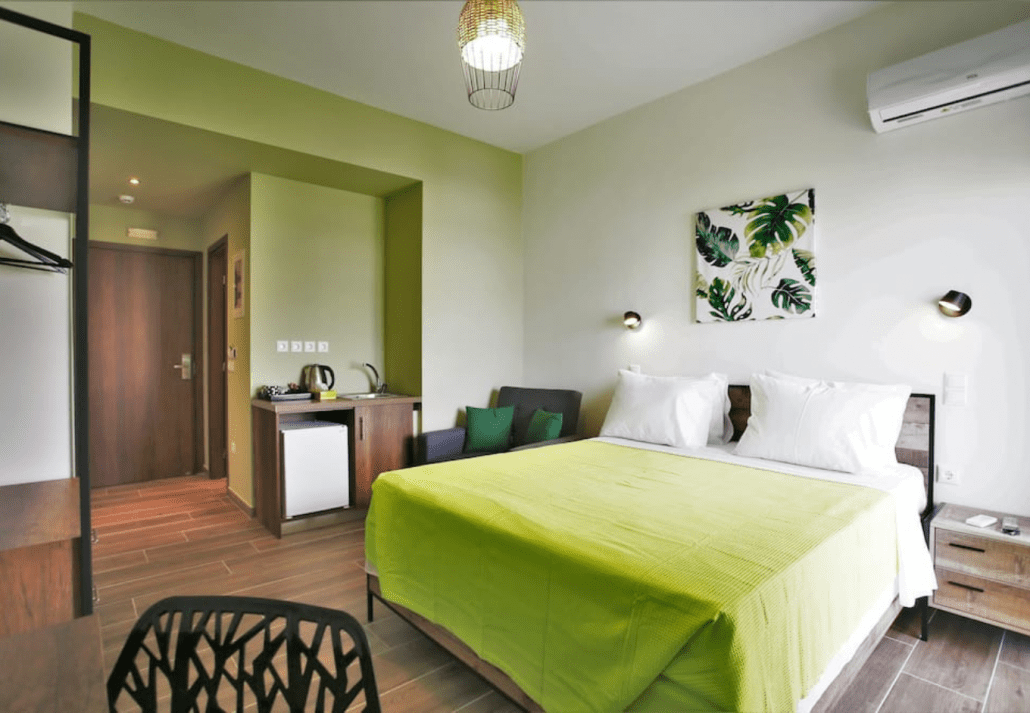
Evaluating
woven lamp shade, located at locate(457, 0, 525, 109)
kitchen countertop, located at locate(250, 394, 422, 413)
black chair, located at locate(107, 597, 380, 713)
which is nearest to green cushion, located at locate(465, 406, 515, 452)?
kitchen countertop, located at locate(250, 394, 422, 413)

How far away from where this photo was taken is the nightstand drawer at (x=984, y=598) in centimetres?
205

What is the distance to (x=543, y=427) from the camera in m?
3.91

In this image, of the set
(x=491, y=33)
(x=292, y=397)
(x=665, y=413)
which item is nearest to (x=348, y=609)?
(x=292, y=397)

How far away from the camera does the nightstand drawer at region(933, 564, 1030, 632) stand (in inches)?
80.9

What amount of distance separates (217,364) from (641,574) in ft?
15.8

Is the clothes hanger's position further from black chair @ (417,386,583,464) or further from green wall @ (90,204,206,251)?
green wall @ (90,204,206,251)

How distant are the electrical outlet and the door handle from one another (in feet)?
19.4

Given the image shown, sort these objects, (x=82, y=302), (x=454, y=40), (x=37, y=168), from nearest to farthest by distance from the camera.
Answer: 1. (x=82, y=302)
2. (x=37, y=168)
3. (x=454, y=40)

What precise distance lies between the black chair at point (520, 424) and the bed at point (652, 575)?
1.44 m

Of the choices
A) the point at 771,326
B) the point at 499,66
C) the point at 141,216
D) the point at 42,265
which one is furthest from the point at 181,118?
the point at 771,326

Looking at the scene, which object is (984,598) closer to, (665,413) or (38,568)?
(665,413)

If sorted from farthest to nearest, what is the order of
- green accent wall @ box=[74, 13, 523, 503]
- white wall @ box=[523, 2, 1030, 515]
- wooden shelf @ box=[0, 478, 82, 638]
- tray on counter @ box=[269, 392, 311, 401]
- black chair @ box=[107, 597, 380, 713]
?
tray on counter @ box=[269, 392, 311, 401] < green accent wall @ box=[74, 13, 523, 503] < white wall @ box=[523, 2, 1030, 515] < wooden shelf @ box=[0, 478, 82, 638] < black chair @ box=[107, 597, 380, 713]

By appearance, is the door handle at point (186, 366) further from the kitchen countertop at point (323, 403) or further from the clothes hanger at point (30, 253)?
the clothes hanger at point (30, 253)

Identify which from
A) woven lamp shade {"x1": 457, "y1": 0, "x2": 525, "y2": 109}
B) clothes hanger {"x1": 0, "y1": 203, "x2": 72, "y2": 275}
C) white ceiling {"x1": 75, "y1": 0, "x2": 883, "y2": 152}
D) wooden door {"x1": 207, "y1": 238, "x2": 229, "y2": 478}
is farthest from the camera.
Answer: wooden door {"x1": 207, "y1": 238, "x2": 229, "y2": 478}
